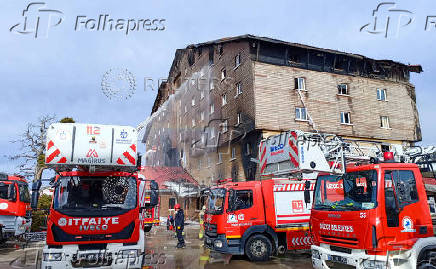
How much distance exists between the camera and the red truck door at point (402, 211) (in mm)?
5902

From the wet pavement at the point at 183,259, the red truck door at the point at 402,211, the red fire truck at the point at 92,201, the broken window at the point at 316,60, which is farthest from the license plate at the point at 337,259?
the broken window at the point at 316,60

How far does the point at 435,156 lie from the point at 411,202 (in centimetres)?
259

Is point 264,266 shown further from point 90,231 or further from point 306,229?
point 90,231

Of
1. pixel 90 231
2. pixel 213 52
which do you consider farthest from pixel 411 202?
pixel 213 52

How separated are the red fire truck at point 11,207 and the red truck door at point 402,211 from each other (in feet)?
45.2

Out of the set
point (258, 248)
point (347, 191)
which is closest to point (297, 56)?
point (258, 248)

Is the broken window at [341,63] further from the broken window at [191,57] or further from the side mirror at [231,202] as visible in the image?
the side mirror at [231,202]

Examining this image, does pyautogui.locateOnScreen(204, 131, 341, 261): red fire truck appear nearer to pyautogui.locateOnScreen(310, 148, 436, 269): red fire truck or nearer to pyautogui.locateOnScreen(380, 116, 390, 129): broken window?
pyautogui.locateOnScreen(310, 148, 436, 269): red fire truck

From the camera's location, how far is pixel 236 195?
10.0m

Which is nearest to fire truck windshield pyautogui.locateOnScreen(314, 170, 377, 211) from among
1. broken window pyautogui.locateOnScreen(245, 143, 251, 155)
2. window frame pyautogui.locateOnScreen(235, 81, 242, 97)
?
broken window pyautogui.locateOnScreen(245, 143, 251, 155)

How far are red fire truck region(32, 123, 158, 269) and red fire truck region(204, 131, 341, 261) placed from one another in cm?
371

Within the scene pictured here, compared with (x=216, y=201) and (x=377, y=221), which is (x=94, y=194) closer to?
(x=216, y=201)

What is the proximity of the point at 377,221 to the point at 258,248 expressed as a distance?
473cm

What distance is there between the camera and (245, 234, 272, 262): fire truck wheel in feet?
31.7
